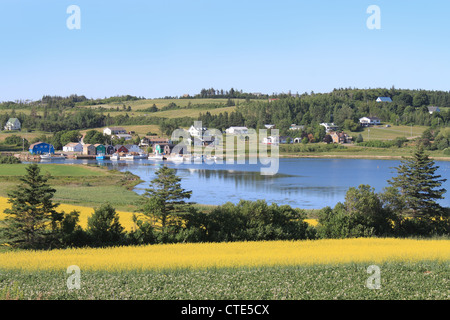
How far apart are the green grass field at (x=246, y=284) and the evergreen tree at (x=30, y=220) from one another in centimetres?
525

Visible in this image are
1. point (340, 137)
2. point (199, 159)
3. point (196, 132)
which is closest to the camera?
point (199, 159)

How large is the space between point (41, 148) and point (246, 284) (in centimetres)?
9689

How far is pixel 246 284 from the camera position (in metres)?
10.5

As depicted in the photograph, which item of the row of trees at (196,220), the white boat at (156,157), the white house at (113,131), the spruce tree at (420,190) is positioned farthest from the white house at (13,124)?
the spruce tree at (420,190)

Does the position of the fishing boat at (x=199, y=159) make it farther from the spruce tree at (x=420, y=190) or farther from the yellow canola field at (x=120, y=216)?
the spruce tree at (x=420, y=190)

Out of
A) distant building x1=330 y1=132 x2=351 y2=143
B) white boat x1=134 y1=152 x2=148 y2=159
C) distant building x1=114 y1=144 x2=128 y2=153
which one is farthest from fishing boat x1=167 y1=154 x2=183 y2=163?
distant building x1=330 y1=132 x2=351 y2=143

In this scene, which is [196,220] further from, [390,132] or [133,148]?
[390,132]

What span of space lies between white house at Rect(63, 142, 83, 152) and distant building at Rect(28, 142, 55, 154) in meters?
4.60

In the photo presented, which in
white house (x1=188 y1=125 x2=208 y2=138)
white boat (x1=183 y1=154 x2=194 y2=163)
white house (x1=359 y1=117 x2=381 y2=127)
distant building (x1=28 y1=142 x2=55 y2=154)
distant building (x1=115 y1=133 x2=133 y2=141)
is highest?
white house (x1=359 y1=117 x2=381 y2=127)

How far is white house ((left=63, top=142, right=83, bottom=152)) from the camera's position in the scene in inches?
4166

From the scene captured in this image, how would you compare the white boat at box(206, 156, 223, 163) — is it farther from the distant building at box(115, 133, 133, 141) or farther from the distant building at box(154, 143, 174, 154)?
the distant building at box(115, 133, 133, 141)

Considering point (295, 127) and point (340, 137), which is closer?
point (340, 137)

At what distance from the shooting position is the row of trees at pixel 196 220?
17500 millimetres

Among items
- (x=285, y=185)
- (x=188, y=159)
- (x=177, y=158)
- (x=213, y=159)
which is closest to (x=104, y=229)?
(x=285, y=185)
